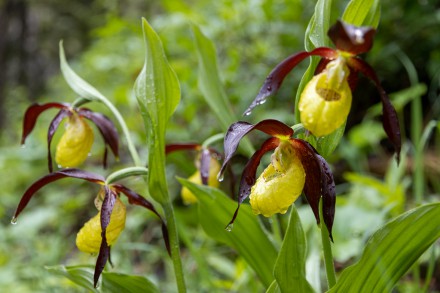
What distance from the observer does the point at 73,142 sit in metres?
1.21

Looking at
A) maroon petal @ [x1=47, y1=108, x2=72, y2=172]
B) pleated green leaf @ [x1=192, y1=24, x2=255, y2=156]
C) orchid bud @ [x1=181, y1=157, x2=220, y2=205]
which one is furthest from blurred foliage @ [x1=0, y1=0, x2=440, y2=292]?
maroon petal @ [x1=47, y1=108, x2=72, y2=172]

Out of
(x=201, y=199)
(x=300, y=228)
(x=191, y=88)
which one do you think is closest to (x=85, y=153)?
(x=201, y=199)

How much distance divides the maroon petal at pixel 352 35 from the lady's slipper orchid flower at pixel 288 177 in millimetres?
173

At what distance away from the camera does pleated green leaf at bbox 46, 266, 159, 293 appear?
0.99 metres

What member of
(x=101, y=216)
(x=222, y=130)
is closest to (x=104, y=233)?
(x=101, y=216)

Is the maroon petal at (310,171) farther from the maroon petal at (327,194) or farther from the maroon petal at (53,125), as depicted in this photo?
the maroon petal at (53,125)

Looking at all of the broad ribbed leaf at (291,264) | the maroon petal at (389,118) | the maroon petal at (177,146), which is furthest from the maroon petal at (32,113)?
the maroon petal at (389,118)

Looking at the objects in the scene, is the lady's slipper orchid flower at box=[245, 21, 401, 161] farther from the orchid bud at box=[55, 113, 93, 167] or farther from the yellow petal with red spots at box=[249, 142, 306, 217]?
the orchid bud at box=[55, 113, 93, 167]

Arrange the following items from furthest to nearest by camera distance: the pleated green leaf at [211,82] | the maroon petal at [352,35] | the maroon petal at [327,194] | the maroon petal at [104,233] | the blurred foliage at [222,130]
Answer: the blurred foliage at [222,130], the pleated green leaf at [211,82], the maroon petal at [104,233], the maroon petal at [327,194], the maroon petal at [352,35]

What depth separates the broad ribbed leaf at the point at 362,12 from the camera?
86 centimetres

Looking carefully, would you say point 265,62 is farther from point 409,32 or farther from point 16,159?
point 16,159

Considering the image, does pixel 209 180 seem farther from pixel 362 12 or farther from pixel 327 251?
pixel 362 12

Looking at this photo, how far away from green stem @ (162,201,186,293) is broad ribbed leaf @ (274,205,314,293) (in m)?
0.23

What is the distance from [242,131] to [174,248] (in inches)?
15.2
